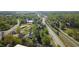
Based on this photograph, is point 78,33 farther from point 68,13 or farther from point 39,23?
point 39,23

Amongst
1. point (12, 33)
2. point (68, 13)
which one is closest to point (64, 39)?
point (68, 13)

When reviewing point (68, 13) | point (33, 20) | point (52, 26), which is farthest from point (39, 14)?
point (68, 13)

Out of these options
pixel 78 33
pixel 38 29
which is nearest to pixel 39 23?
pixel 38 29
